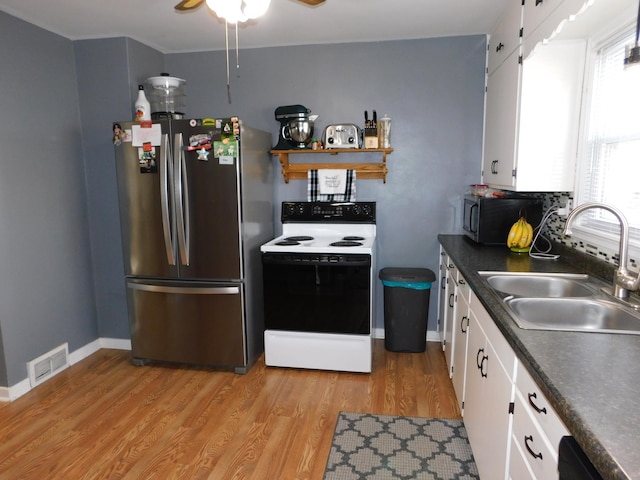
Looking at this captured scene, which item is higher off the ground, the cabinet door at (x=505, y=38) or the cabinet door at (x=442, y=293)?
the cabinet door at (x=505, y=38)

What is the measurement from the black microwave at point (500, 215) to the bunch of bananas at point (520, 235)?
0.12 metres

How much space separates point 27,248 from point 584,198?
3.43 metres

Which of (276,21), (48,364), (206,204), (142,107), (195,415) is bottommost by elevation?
(195,415)

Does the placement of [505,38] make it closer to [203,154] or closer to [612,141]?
[612,141]

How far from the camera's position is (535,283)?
6.83ft

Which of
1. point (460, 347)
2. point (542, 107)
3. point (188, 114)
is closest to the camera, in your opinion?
point (542, 107)

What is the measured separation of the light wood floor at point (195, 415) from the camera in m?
2.07

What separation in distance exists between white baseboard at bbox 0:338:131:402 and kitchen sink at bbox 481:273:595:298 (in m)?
2.86

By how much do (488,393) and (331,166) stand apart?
2185 millimetres

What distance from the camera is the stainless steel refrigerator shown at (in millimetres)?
2783

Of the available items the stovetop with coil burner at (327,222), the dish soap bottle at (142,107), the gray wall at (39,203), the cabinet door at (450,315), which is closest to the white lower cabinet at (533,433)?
the cabinet door at (450,315)

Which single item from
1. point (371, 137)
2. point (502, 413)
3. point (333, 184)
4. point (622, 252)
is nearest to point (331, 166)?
point (333, 184)

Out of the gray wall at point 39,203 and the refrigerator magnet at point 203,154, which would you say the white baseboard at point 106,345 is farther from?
the refrigerator magnet at point 203,154

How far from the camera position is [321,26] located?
2.95 m
